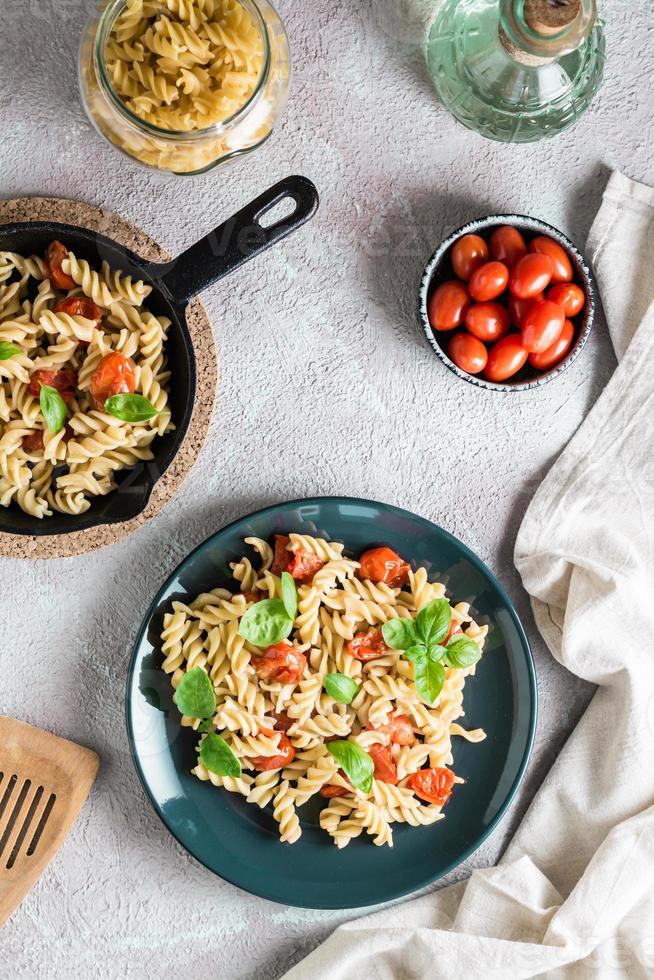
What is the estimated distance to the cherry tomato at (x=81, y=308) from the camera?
7.47 feet

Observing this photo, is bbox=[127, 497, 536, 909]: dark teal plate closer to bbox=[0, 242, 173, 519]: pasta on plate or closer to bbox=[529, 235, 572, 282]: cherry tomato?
bbox=[0, 242, 173, 519]: pasta on plate

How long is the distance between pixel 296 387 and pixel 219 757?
1.04 m

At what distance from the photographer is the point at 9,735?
8.30 feet

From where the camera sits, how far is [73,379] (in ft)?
7.67

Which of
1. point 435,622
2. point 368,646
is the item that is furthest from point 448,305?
point 368,646

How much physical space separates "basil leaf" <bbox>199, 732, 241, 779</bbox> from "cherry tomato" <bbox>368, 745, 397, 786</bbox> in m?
0.38

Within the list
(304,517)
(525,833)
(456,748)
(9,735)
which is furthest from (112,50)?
(525,833)

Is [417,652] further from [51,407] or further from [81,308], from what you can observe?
[81,308]

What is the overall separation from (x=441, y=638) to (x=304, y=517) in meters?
0.49

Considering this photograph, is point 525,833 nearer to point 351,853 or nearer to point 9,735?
point 351,853

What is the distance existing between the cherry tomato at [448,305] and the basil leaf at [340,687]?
0.98 meters

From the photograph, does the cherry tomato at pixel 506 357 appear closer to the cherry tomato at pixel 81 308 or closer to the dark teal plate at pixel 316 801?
the dark teal plate at pixel 316 801

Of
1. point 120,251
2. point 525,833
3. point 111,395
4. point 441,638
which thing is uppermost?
point 120,251

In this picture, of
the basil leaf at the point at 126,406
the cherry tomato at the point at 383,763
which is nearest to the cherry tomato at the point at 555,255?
the basil leaf at the point at 126,406
